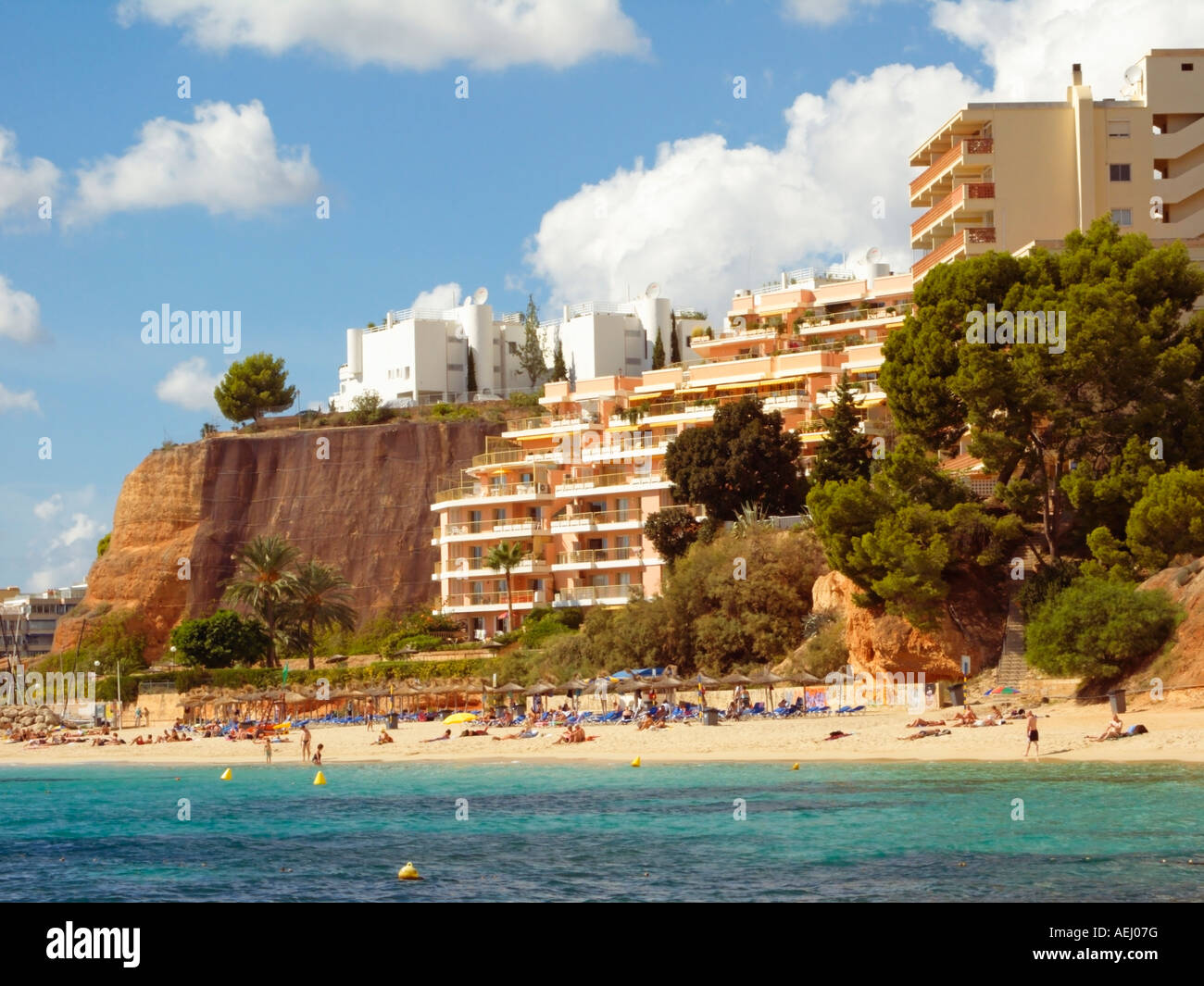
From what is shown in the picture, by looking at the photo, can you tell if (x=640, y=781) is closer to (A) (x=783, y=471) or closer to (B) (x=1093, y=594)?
(B) (x=1093, y=594)

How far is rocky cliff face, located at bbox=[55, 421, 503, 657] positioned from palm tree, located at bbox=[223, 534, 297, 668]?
11288mm

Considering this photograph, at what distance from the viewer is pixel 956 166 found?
56.6m

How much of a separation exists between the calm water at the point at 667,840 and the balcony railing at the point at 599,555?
29.8m

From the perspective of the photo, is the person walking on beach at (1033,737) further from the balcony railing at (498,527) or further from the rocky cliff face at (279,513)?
the rocky cliff face at (279,513)

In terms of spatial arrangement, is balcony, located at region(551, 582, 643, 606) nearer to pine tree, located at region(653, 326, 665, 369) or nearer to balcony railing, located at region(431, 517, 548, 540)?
balcony railing, located at region(431, 517, 548, 540)

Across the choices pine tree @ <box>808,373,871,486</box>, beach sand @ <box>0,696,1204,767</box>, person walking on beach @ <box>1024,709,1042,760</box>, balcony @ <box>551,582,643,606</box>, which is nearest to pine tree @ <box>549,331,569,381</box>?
balcony @ <box>551,582,643,606</box>

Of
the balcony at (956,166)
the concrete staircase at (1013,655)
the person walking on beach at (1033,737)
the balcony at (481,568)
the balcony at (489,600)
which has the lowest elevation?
the person walking on beach at (1033,737)

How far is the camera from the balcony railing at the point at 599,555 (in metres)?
66.4

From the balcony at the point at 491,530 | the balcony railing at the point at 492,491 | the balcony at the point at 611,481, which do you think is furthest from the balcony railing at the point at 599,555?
the balcony railing at the point at 492,491

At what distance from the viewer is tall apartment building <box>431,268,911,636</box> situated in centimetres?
6662

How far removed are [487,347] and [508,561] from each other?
25.7 metres

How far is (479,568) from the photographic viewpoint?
70125mm
